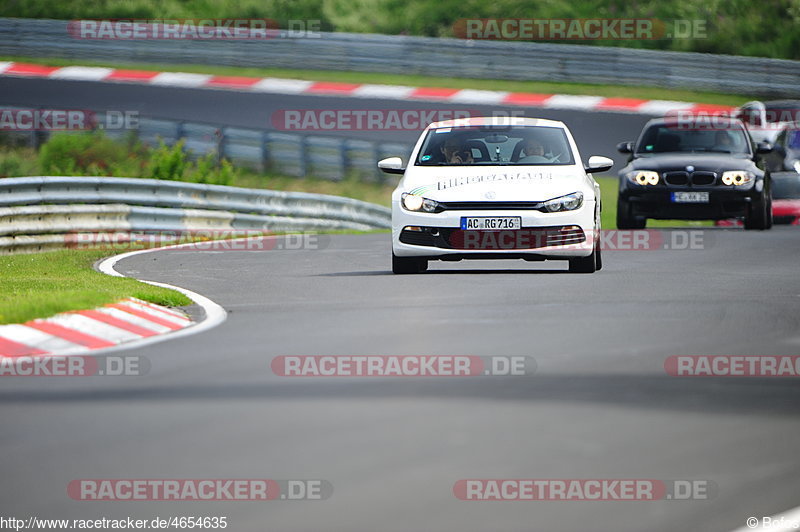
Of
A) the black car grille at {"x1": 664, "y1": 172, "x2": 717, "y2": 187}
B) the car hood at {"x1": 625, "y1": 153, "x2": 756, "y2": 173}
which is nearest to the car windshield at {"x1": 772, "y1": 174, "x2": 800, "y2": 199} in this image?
the car hood at {"x1": 625, "y1": 153, "x2": 756, "y2": 173}

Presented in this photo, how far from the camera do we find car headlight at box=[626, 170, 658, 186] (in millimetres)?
21516

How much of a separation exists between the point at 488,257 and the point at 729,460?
8.03 m

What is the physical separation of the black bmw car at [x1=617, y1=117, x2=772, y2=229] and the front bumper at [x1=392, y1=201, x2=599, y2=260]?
6.87 m

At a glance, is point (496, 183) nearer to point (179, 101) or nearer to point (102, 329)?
point (102, 329)

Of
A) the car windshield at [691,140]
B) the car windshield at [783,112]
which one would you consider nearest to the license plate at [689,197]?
the car windshield at [691,140]

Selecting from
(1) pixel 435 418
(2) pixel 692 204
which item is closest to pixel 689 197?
(2) pixel 692 204

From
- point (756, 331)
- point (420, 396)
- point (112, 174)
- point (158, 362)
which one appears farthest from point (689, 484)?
point (112, 174)

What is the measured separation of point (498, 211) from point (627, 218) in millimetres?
7885

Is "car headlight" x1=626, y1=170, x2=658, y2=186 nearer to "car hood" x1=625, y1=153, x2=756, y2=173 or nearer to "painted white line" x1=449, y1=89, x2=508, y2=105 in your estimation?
"car hood" x1=625, y1=153, x2=756, y2=173

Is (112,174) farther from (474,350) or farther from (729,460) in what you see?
(729,460)

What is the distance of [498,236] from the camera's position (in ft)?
47.8

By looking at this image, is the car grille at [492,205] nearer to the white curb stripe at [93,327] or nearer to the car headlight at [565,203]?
the car headlight at [565,203]

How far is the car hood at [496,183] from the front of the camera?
1464 cm

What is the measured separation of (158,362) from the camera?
30.8 feet
